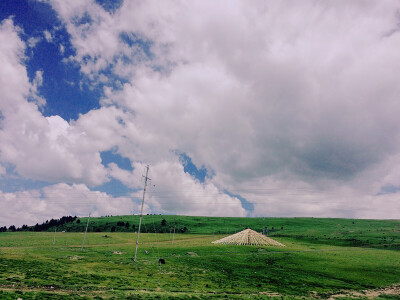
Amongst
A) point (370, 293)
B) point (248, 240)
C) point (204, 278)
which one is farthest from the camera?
point (248, 240)

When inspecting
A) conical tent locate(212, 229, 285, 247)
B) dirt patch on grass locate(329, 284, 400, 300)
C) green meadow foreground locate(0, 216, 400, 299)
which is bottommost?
dirt patch on grass locate(329, 284, 400, 300)

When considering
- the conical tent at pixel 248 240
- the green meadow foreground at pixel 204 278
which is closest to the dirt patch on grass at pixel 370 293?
the green meadow foreground at pixel 204 278

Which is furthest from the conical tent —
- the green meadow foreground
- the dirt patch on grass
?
the dirt patch on grass

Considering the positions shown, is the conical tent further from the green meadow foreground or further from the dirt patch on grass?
the dirt patch on grass

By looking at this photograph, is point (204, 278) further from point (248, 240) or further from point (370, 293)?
point (248, 240)

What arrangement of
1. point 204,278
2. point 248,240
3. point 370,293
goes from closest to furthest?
point 370,293 < point 204,278 < point 248,240

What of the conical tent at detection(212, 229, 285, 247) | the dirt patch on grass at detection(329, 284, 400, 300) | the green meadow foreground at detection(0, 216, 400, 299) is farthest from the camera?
the conical tent at detection(212, 229, 285, 247)

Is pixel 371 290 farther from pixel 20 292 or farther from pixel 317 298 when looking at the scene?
pixel 20 292

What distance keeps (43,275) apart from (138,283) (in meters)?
16.0

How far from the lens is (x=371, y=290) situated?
55.7 metres

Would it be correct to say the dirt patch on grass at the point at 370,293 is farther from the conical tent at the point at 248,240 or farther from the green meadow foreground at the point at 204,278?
the conical tent at the point at 248,240

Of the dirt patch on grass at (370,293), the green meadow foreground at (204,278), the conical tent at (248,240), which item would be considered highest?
the conical tent at (248,240)

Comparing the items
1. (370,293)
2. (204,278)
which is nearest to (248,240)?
(204,278)

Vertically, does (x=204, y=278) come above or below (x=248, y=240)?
below
